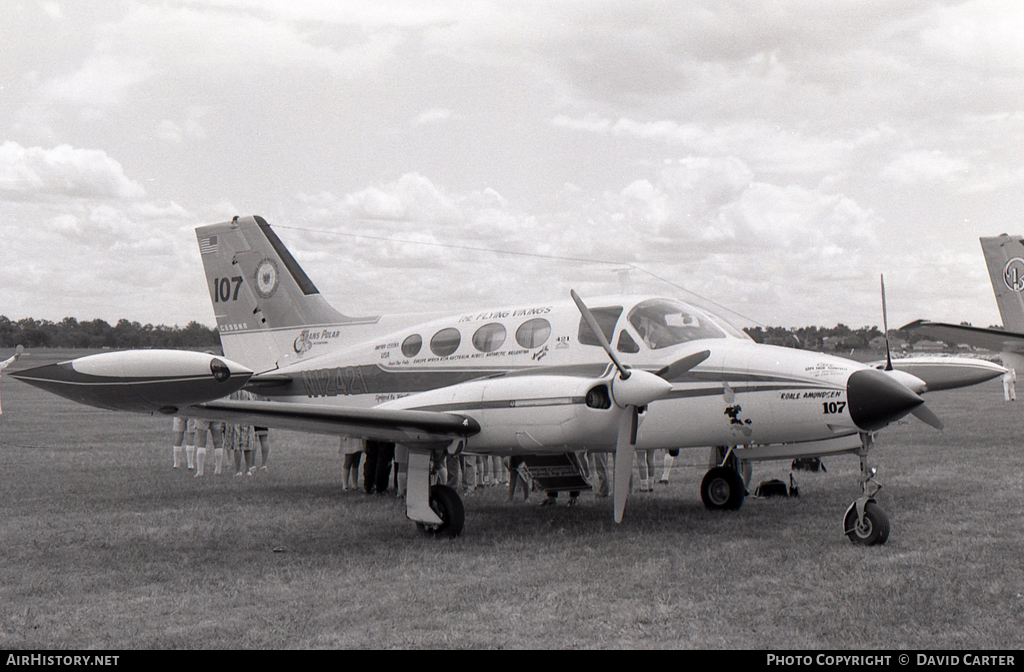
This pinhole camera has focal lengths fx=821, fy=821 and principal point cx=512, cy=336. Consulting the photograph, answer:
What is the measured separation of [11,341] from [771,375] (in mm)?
26733

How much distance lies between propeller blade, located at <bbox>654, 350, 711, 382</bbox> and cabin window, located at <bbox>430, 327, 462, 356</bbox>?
9.69 feet

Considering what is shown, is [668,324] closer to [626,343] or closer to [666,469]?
[626,343]

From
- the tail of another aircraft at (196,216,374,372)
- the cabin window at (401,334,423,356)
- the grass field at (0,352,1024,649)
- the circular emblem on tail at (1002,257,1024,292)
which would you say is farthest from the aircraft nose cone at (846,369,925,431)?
the circular emblem on tail at (1002,257,1024,292)

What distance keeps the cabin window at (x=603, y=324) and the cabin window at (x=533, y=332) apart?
0.47m

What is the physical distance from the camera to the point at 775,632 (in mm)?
5395

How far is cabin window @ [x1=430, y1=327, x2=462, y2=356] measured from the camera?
10734mm

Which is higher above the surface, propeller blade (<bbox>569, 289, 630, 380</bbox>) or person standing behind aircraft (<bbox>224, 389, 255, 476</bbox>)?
propeller blade (<bbox>569, 289, 630, 380</bbox>)

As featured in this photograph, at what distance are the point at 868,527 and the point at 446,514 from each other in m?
4.27

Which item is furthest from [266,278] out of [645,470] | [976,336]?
[976,336]

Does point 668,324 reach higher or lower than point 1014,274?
lower

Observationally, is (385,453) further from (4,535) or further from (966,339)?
(966,339)

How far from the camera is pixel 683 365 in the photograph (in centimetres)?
877

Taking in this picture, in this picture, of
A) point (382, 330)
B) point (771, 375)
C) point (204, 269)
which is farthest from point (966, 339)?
point (204, 269)

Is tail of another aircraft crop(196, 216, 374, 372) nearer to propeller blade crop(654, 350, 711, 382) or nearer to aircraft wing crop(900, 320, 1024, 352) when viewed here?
propeller blade crop(654, 350, 711, 382)
